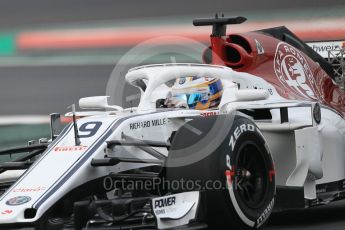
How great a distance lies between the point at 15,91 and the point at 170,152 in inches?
226

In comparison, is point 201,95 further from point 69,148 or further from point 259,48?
point 69,148

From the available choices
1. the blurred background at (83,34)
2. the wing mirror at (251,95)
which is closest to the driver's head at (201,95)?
the wing mirror at (251,95)

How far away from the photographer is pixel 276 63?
876 cm

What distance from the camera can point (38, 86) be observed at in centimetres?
1205

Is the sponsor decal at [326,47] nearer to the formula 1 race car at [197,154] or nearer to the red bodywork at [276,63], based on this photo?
the red bodywork at [276,63]

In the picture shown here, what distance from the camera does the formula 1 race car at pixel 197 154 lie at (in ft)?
21.2

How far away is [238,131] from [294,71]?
2.19m

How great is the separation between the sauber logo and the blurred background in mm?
3231

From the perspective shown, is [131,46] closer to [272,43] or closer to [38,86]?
[38,86]

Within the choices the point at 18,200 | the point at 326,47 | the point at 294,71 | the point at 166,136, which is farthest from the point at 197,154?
the point at 326,47

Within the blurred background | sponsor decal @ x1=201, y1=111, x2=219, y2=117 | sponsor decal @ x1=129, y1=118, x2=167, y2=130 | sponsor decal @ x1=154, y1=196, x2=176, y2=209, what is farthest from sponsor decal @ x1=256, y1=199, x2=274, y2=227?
the blurred background

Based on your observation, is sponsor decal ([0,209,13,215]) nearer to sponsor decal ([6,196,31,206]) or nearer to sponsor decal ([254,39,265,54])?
sponsor decal ([6,196,31,206])

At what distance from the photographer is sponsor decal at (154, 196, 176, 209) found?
248 inches

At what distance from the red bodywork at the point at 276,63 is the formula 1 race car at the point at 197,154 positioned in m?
0.01
